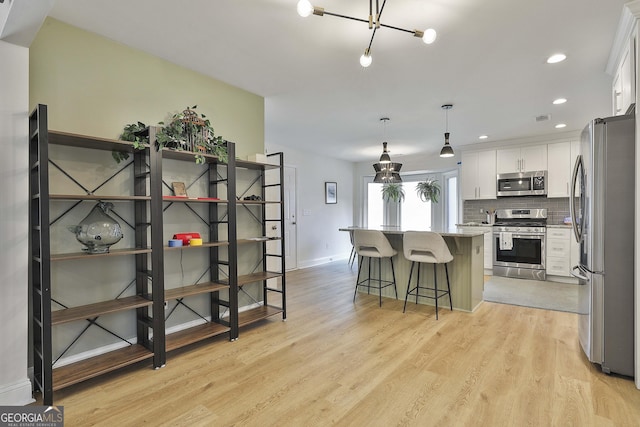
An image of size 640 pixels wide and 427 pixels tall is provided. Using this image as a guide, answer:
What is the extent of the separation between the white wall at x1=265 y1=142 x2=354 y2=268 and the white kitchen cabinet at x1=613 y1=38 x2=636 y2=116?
474 cm

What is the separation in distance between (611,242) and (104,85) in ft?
12.7

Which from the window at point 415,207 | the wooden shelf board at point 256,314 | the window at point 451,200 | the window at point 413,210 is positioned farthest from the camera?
the window at point 413,210

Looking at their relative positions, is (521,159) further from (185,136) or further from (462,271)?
(185,136)

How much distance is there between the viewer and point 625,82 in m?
2.46

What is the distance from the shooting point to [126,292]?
2652 mm

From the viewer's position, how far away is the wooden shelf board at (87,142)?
2094 millimetres

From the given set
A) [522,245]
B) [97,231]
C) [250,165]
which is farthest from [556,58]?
[97,231]

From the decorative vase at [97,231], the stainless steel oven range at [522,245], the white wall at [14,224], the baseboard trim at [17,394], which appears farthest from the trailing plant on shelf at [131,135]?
the stainless steel oven range at [522,245]

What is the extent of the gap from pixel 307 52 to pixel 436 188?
5.07 metres

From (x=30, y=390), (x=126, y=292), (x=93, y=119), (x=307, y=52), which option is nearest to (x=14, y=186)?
(x=93, y=119)

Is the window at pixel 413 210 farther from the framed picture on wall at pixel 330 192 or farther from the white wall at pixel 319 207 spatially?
the framed picture on wall at pixel 330 192

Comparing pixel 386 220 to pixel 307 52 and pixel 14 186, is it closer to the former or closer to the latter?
pixel 307 52

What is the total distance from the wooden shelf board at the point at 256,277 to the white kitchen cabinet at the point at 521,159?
4.74 metres

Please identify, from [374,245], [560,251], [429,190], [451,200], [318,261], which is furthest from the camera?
[451,200]
